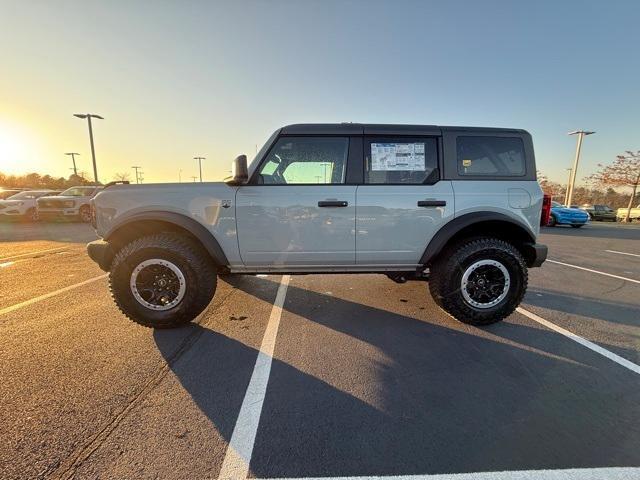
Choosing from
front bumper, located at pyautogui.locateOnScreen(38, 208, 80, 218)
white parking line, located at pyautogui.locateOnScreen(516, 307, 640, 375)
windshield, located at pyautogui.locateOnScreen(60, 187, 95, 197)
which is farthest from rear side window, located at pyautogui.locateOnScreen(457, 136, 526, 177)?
windshield, located at pyautogui.locateOnScreen(60, 187, 95, 197)

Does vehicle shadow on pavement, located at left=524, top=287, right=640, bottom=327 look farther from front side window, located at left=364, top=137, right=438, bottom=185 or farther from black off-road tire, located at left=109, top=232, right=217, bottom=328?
black off-road tire, located at left=109, top=232, right=217, bottom=328

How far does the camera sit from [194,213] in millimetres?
3324

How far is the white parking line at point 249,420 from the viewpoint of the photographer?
1.66 meters

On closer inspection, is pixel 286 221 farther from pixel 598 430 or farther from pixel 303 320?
pixel 598 430

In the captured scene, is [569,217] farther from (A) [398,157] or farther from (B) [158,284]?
(B) [158,284]

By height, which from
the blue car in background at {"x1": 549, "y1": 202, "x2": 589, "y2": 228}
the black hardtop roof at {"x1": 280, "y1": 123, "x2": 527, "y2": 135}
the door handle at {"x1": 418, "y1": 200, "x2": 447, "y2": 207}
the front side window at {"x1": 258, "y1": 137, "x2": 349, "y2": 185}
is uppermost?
the black hardtop roof at {"x1": 280, "y1": 123, "x2": 527, "y2": 135}

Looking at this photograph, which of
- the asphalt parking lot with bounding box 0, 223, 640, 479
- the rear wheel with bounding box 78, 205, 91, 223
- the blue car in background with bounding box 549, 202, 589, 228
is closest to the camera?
the asphalt parking lot with bounding box 0, 223, 640, 479

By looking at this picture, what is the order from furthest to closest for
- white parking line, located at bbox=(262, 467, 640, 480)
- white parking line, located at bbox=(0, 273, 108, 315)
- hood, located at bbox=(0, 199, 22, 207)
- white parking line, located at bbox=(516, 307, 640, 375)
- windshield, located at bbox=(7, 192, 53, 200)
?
1. windshield, located at bbox=(7, 192, 53, 200)
2. hood, located at bbox=(0, 199, 22, 207)
3. white parking line, located at bbox=(0, 273, 108, 315)
4. white parking line, located at bbox=(516, 307, 640, 375)
5. white parking line, located at bbox=(262, 467, 640, 480)

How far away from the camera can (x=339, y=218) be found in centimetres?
333

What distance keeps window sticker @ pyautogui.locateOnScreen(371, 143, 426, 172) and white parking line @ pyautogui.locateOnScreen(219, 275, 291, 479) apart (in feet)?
7.21

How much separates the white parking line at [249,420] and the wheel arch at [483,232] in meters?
1.97

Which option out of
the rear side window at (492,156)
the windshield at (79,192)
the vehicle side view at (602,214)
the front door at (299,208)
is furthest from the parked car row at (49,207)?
the vehicle side view at (602,214)

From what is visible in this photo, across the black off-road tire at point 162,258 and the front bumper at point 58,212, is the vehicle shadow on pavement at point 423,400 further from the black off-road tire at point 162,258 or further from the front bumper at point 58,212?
the front bumper at point 58,212

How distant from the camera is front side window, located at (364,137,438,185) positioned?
3.41 meters
